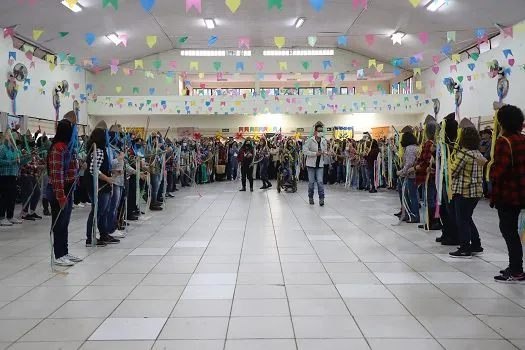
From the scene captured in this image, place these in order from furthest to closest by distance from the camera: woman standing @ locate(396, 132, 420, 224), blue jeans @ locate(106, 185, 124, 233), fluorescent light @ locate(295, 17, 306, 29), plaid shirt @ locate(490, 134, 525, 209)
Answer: fluorescent light @ locate(295, 17, 306, 29), woman standing @ locate(396, 132, 420, 224), blue jeans @ locate(106, 185, 124, 233), plaid shirt @ locate(490, 134, 525, 209)

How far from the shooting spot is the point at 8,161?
26.0 ft

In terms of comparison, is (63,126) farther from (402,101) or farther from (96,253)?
(402,101)

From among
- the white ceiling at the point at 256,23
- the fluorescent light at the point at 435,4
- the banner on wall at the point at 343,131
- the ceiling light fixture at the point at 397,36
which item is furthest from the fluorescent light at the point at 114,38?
the fluorescent light at the point at 435,4

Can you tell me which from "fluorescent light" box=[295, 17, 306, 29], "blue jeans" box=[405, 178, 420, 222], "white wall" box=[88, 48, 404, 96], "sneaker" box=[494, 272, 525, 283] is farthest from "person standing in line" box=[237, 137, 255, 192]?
"white wall" box=[88, 48, 404, 96]

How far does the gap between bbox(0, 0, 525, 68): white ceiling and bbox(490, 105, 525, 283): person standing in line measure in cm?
1015

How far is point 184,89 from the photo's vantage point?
25891mm

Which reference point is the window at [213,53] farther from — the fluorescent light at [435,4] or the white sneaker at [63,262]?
the white sneaker at [63,262]

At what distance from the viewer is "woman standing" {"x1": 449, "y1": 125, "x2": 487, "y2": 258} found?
5113 mm

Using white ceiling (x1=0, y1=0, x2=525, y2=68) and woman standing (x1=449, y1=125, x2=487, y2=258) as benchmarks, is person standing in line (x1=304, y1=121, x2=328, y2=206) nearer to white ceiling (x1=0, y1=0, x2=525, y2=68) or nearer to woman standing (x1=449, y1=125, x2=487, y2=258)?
woman standing (x1=449, y1=125, x2=487, y2=258)

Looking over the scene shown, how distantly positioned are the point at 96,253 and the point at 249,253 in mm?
1691

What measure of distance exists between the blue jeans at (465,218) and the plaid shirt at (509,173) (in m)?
0.83

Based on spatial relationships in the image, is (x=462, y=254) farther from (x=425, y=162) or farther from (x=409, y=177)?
(x=409, y=177)

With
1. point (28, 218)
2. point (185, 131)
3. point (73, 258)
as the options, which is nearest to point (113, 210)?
point (73, 258)

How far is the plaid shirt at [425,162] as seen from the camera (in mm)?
6691
